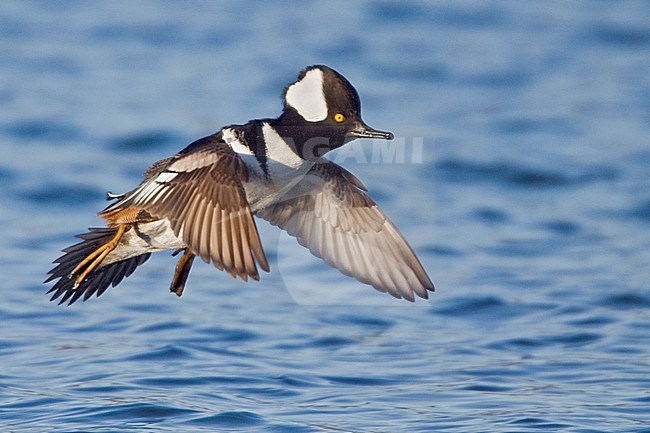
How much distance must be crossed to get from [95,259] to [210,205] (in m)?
0.91

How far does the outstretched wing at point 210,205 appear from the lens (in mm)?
5184

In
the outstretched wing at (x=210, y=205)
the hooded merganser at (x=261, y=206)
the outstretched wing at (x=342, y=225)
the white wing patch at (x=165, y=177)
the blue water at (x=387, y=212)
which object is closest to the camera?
the outstretched wing at (x=210, y=205)

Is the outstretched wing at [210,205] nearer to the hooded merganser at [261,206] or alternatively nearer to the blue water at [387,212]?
the hooded merganser at [261,206]

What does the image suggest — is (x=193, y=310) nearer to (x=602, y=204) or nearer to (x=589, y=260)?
(x=589, y=260)

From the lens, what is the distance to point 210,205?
5.42 meters

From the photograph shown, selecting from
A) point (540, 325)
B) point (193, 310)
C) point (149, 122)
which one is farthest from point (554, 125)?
point (193, 310)

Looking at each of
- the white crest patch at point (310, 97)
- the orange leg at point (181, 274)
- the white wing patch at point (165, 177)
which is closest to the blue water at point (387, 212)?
the orange leg at point (181, 274)

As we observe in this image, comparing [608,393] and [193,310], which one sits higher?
[193,310]

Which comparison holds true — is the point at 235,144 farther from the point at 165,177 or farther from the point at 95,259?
the point at 95,259

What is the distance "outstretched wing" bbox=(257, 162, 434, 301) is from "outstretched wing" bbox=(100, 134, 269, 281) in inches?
35.4

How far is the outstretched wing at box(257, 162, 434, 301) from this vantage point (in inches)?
252

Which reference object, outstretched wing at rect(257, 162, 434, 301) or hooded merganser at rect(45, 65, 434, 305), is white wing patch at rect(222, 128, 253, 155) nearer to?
hooded merganser at rect(45, 65, 434, 305)

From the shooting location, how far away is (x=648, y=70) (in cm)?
1488

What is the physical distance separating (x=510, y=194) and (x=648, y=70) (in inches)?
161
